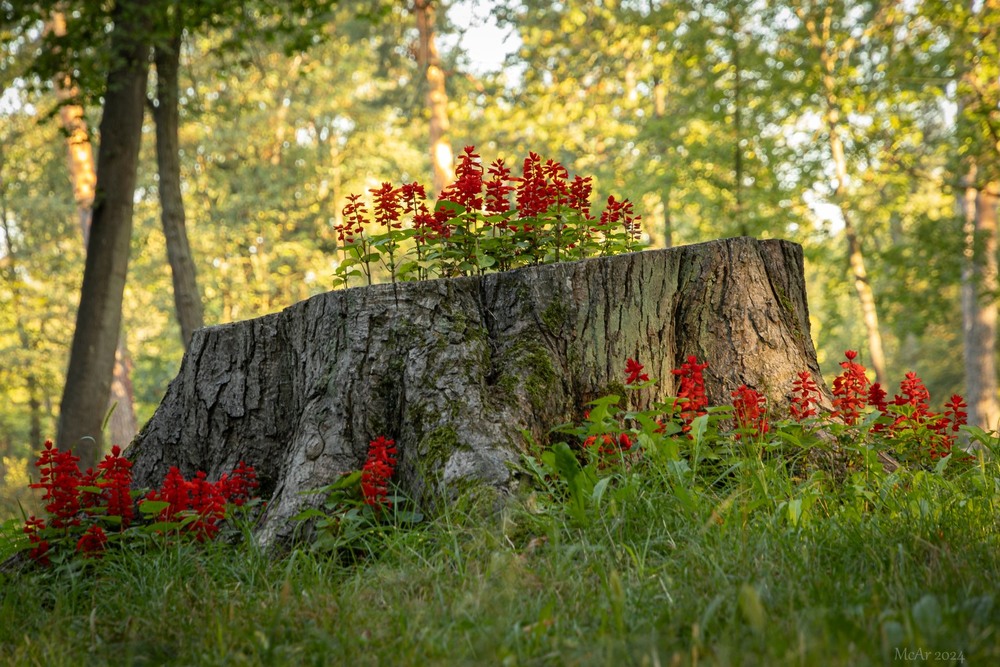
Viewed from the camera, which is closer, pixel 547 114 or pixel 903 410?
pixel 903 410

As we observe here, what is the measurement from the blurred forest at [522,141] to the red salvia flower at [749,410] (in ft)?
21.8

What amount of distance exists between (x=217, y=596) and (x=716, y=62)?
1314cm

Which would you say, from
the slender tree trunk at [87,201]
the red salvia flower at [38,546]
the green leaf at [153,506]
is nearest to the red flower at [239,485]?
the green leaf at [153,506]

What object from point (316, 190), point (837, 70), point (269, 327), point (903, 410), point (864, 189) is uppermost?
point (316, 190)

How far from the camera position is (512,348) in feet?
12.4

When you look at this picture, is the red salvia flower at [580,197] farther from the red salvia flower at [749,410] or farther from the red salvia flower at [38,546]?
the red salvia flower at [38,546]

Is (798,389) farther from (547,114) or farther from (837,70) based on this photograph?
(547,114)

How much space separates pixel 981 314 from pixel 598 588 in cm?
1353

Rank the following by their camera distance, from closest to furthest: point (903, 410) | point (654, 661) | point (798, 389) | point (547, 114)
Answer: point (654, 661)
point (798, 389)
point (903, 410)
point (547, 114)

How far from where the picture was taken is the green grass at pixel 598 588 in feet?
6.24

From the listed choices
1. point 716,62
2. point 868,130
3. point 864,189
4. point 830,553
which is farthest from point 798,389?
point 864,189

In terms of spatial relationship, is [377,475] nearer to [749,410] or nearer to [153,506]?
[153,506]

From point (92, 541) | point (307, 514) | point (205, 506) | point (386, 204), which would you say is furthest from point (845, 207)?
point (92, 541)

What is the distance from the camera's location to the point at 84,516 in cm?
364
